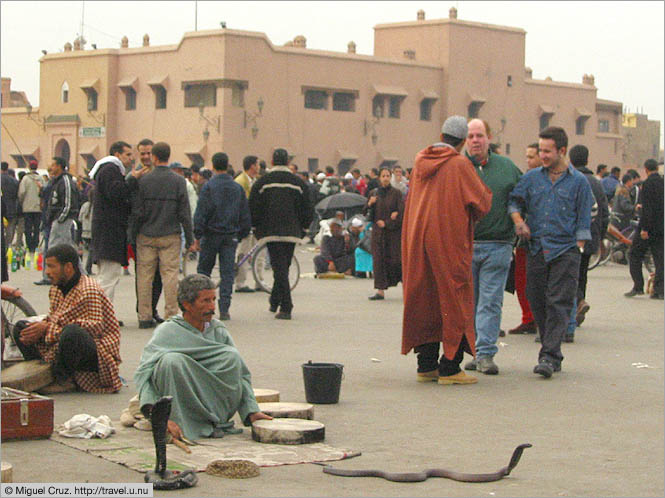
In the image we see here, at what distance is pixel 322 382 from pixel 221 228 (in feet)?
18.6

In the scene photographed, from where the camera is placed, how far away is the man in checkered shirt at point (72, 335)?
816 cm

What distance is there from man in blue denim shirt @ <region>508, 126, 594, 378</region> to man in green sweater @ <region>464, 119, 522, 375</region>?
15 cm

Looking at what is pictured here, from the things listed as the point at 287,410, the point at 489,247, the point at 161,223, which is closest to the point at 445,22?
the point at 161,223

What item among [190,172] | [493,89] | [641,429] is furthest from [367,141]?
[641,429]

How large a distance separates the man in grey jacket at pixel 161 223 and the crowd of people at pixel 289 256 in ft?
0.05

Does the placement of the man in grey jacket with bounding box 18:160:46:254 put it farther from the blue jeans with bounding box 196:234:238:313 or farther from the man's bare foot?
the man's bare foot

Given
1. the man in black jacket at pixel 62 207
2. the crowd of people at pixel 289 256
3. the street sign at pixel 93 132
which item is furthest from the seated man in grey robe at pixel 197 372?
the street sign at pixel 93 132

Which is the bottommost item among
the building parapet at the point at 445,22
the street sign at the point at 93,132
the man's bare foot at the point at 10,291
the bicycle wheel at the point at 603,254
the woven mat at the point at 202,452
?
the bicycle wheel at the point at 603,254

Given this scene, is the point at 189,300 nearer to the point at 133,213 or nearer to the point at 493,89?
the point at 133,213

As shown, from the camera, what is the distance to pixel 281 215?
536 inches

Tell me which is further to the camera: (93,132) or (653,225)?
(93,132)

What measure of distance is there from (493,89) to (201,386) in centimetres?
6658

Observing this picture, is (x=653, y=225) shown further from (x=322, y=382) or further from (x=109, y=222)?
(x=322, y=382)

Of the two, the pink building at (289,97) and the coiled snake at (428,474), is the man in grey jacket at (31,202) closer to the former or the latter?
the coiled snake at (428,474)
